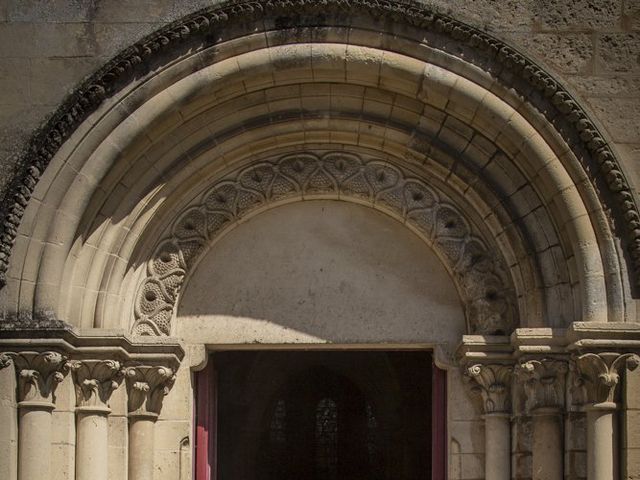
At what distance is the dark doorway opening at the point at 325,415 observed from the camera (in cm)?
1514

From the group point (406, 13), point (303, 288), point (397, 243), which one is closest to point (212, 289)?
point (303, 288)

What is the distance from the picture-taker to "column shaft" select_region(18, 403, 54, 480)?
8203 millimetres

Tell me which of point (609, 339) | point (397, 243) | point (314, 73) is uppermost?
point (314, 73)

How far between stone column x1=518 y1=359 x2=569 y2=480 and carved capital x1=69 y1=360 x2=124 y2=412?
8.03 ft

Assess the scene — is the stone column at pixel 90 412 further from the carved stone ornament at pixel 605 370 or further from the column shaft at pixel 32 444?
the carved stone ornament at pixel 605 370

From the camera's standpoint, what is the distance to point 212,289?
29.7 feet

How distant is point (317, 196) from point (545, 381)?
6.07 feet

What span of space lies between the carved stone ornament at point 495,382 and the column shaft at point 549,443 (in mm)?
314

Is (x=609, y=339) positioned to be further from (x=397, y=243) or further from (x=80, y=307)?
(x=80, y=307)

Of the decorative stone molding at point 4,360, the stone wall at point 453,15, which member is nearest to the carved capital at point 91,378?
the decorative stone molding at point 4,360

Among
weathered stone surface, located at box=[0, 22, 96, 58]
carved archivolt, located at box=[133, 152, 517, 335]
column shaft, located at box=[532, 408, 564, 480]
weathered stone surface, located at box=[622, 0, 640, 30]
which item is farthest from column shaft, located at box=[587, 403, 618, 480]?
weathered stone surface, located at box=[0, 22, 96, 58]

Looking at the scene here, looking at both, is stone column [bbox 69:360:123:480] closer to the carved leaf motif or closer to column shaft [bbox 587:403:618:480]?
the carved leaf motif

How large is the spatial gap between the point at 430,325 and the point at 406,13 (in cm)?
195

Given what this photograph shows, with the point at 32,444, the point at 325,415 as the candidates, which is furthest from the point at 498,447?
the point at 325,415
